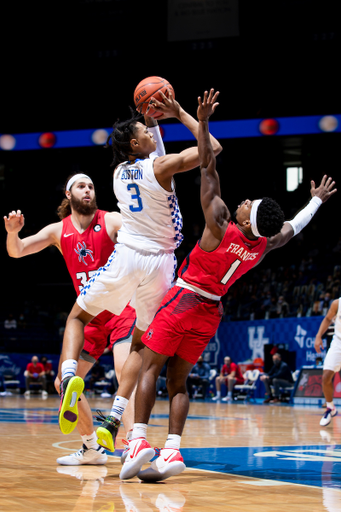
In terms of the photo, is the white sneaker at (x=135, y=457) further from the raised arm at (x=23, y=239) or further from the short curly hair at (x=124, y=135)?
the short curly hair at (x=124, y=135)

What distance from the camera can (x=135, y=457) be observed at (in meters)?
3.74

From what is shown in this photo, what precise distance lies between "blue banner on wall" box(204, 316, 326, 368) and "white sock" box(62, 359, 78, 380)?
13.4m

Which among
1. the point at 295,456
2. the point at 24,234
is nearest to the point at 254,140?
the point at 24,234

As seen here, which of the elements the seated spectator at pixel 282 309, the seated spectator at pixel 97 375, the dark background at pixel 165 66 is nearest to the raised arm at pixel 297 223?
the seated spectator at pixel 282 309

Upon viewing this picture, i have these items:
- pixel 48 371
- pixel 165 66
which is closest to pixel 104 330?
pixel 48 371

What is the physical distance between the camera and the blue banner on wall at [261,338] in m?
17.3

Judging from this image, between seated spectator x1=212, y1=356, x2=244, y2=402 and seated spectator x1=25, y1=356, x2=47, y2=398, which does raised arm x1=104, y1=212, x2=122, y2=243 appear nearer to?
seated spectator x1=212, y1=356, x2=244, y2=402

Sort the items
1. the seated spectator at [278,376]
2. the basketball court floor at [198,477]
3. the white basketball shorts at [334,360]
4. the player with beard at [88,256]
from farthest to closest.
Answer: the seated spectator at [278,376]
the white basketball shorts at [334,360]
the player with beard at [88,256]
the basketball court floor at [198,477]

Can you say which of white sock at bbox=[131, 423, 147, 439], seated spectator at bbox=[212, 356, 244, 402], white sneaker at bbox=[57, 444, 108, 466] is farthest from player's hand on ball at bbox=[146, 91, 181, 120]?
seated spectator at bbox=[212, 356, 244, 402]

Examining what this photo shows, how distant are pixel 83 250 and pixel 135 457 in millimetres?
1759

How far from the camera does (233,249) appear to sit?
4.01 meters

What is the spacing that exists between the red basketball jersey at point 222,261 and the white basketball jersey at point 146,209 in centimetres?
32

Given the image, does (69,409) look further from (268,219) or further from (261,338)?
(261,338)

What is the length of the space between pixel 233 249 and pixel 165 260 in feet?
1.76
